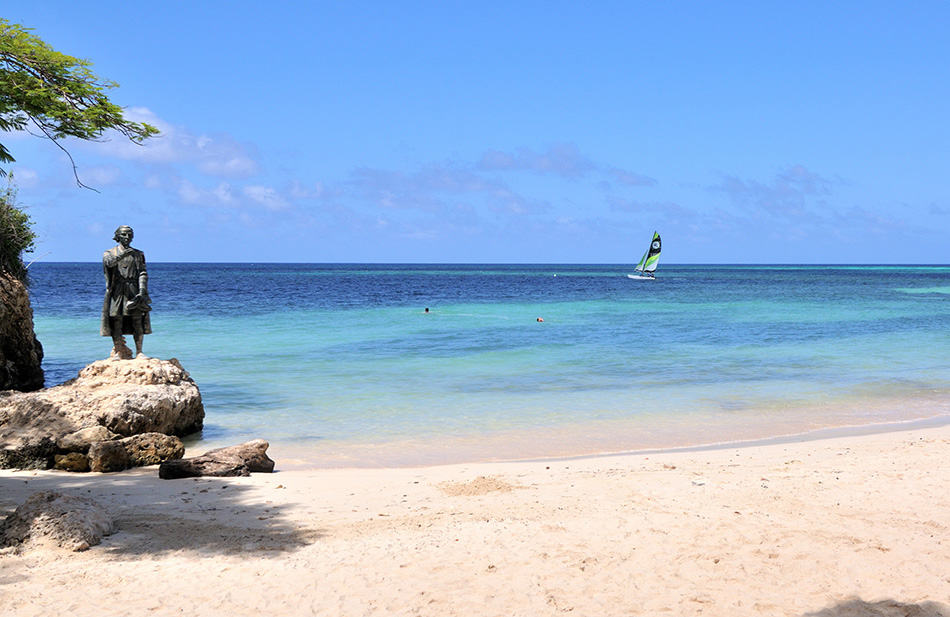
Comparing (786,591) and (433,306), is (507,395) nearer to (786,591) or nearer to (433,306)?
(786,591)

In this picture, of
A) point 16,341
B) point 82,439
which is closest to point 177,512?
point 82,439

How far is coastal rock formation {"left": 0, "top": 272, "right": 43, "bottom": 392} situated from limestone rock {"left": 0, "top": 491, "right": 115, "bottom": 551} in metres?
7.68

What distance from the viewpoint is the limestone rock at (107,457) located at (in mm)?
6836

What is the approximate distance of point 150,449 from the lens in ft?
23.6

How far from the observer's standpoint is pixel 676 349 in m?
17.3

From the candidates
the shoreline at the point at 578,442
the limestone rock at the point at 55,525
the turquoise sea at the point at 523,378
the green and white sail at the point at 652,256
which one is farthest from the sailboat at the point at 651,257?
the limestone rock at the point at 55,525

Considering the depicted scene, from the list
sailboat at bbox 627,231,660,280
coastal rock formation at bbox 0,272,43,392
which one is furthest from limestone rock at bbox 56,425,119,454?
sailboat at bbox 627,231,660,280

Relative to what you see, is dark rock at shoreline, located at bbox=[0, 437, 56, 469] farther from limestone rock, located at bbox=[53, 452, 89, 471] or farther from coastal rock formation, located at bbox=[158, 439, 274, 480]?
coastal rock formation, located at bbox=[158, 439, 274, 480]

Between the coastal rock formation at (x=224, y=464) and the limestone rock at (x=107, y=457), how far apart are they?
16.8 inches

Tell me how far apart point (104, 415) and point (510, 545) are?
507 cm

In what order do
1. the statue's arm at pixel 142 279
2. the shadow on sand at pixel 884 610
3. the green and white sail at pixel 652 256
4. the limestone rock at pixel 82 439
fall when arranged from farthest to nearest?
the green and white sail at pixel 652 256 < the statue's arm at pixel 142 279 < the limestone rock at pixel 82 439 < the shadow on sand at pixel 884 610

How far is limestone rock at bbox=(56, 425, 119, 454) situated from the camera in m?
6.95

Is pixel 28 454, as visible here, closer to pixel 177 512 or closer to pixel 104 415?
pixel 104 415

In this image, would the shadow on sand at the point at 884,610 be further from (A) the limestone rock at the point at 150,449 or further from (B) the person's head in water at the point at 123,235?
(B) the person's head in water at the point at 123,235
